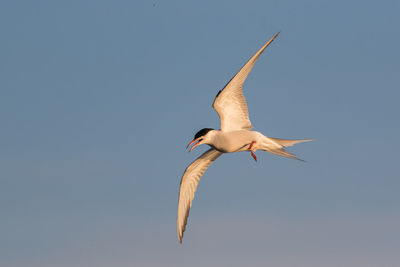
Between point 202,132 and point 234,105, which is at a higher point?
point 234,105

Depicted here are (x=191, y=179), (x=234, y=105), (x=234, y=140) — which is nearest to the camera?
(x=234, y=140)

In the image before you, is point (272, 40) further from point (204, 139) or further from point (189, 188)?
point (189, 188)

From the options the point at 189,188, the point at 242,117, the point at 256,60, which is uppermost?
the point at 256,60

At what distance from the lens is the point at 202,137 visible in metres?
17.1

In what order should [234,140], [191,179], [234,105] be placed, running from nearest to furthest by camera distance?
[234,140]
[234,105]
[191,179]

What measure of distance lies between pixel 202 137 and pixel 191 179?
9.45 ft

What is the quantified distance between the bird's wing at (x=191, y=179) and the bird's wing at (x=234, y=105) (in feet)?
7.11

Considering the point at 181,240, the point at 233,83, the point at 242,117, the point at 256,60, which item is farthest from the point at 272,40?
the point at 181,240

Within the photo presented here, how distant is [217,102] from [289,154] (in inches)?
110

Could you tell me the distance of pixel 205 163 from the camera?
770 inches

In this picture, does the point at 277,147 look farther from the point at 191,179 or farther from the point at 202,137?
the point at 191,179

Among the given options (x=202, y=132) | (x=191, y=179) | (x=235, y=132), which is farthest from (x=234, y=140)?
(x=191, y=179)

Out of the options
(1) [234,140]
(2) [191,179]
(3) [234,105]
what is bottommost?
(2) [191,179]

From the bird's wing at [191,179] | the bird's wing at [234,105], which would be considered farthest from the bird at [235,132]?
the bird's wing at [191,179]
